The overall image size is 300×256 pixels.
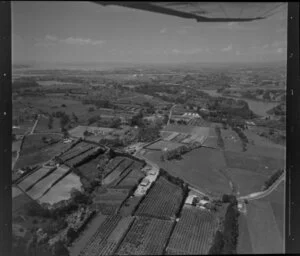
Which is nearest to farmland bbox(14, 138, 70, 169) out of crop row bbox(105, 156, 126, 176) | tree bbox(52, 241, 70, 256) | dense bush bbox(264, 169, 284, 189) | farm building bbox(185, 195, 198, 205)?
crop row bbox(105, 156, 126, 176)

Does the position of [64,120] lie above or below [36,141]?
above

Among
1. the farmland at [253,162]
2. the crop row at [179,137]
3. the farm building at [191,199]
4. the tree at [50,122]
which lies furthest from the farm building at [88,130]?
the farmland at [253,162]

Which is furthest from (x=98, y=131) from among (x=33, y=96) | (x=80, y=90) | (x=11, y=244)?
(x=11, y=244)

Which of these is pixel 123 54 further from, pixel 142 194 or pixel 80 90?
pixel 142 194

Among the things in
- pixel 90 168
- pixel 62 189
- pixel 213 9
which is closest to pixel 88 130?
pixel 90 168

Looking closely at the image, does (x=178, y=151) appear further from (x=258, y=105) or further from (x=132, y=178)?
(x=258, y=105)

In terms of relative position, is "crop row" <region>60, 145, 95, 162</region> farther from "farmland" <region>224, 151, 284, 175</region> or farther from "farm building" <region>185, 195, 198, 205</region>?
"farmland" <region>224, 151, 284, 175</region>
